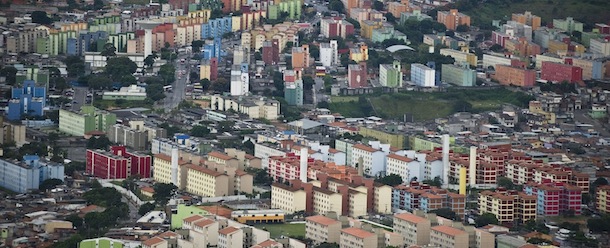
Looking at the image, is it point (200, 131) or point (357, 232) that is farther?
point (200, 131)

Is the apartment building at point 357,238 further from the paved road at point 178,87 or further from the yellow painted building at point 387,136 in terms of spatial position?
the paved road at point 178,87

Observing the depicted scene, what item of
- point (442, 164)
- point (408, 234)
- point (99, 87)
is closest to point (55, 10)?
point (99, 87)

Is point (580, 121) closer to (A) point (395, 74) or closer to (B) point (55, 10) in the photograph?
(A) point (395, 74)

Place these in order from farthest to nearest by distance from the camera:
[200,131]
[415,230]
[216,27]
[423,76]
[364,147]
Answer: [216,27] → [423,76] → [200,131] → [364,147] → [415,230]

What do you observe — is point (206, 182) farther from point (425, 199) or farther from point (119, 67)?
point (119, 67)

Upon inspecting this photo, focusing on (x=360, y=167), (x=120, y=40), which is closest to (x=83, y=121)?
(x=360, y=167)

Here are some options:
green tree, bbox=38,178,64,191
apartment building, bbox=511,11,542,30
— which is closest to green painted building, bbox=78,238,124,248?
green tree, bbox=38,178,64,191
